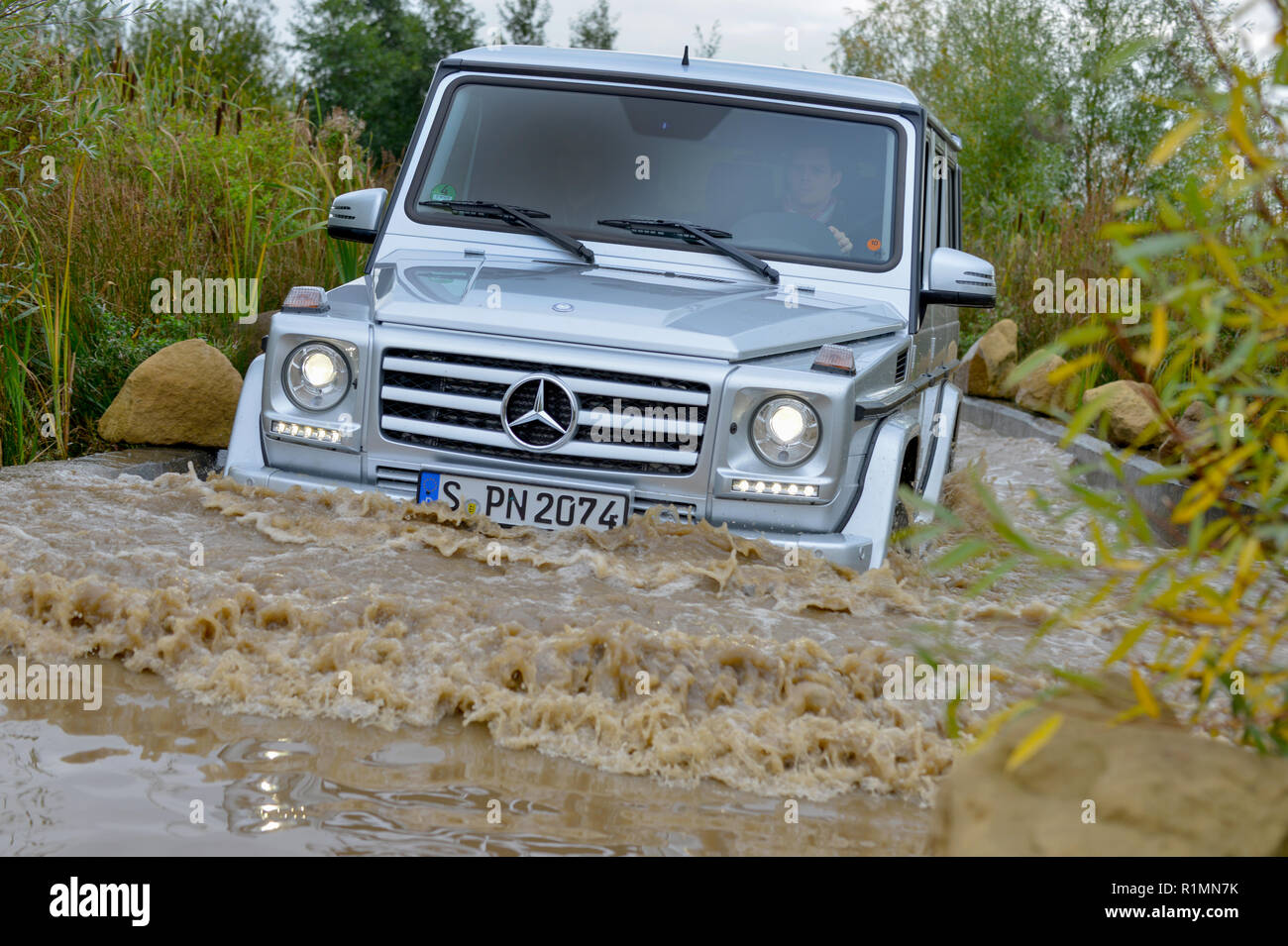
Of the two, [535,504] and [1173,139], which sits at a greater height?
[1173,139]

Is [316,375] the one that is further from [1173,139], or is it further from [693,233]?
[1173,139]

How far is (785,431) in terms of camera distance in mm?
3969

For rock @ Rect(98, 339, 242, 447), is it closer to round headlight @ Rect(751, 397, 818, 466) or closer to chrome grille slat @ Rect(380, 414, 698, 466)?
chrome grille slat @ Rect(380, 414, 698, 466)

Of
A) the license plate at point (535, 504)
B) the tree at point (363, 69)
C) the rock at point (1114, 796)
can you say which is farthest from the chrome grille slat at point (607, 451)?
the tree at point (363, 69)

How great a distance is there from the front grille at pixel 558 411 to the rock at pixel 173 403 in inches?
89.9

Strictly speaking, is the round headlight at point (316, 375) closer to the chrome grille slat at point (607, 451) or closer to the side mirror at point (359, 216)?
the chrome grille slat at point (607, 451)

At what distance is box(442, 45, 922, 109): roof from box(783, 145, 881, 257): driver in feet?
0.84

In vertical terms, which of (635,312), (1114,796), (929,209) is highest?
(929,209)

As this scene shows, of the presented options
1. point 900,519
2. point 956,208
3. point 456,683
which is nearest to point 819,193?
point 900,519

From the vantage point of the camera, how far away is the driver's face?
5008mm

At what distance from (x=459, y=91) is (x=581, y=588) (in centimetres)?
242

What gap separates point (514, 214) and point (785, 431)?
1.55 m
